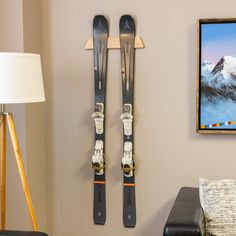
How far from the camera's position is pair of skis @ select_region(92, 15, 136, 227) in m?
3.07

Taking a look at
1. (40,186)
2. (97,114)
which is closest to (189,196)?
(97,114)

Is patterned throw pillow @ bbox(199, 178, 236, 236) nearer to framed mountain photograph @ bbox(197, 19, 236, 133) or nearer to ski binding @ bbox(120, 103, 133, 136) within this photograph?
framed mountain photograph @ bbox(197, 19, 236, 133)

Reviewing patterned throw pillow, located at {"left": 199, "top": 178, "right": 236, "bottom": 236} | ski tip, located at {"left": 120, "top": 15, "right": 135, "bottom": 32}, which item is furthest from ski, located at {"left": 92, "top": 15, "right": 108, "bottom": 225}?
patterned throw pillow, located at {"left": 199, "top": 178, "right": 236, "bottom": 236}

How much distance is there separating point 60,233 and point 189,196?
117 centimetres

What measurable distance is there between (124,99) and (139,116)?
16 centimetres

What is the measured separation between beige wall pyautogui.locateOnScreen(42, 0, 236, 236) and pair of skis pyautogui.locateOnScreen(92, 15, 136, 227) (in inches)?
2.0

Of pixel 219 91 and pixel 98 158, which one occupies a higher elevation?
pixel 219 91

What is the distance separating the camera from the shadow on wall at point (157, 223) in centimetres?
316

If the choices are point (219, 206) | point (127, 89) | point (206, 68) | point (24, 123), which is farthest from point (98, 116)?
point (219, 206)

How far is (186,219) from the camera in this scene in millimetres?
2223

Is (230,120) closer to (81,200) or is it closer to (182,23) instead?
(182,23)

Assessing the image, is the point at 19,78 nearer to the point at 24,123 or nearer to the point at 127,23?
the point at 24,123

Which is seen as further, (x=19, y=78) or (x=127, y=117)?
(x=127, y=117)

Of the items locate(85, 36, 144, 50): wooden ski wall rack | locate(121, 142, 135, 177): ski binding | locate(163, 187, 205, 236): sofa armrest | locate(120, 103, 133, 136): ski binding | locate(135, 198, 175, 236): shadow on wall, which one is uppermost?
locate(85, 36, 144, 50): wooden ski wall rack
